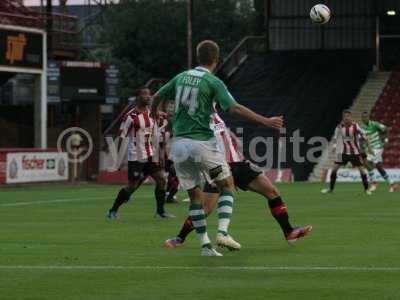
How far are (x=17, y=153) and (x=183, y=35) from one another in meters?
35.4

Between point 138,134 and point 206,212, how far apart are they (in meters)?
7.67

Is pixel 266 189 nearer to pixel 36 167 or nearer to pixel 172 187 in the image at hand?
pixel 172 187

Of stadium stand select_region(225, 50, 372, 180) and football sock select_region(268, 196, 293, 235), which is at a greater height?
stadium stand select_region(225, 50, 372, 180)

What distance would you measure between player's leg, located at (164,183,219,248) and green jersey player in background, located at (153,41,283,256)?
864 mm

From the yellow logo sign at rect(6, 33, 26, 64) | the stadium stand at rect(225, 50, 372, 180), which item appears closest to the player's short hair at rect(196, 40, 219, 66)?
the yellow logo sign at rect(6, 33, 26, 64)

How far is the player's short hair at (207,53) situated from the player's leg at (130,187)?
320 inches

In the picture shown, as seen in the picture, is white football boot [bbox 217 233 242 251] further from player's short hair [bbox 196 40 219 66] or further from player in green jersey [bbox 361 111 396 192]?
player in green jersey [bbox 361 111 396 192]

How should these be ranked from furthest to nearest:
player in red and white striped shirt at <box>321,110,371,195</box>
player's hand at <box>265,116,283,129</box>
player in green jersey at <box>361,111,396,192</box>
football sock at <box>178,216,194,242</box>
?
player in green jersey at <box>361,111,396,192</box>
player in red and white striped shirt at <box>321,110,371,195</box>
football sock at <box>178,216,194,242</box>
player's hand at <box>265,116,283,129</box>

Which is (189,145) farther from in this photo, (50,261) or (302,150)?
(302,150)

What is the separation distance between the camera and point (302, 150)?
4753 cm

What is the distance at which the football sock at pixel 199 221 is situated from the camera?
533 inches

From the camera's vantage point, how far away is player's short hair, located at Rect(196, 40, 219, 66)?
13.4 m

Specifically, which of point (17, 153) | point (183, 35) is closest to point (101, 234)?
point (17, 153)

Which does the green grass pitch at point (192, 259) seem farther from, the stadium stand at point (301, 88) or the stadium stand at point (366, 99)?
the stadium stand at point (301, 88)
